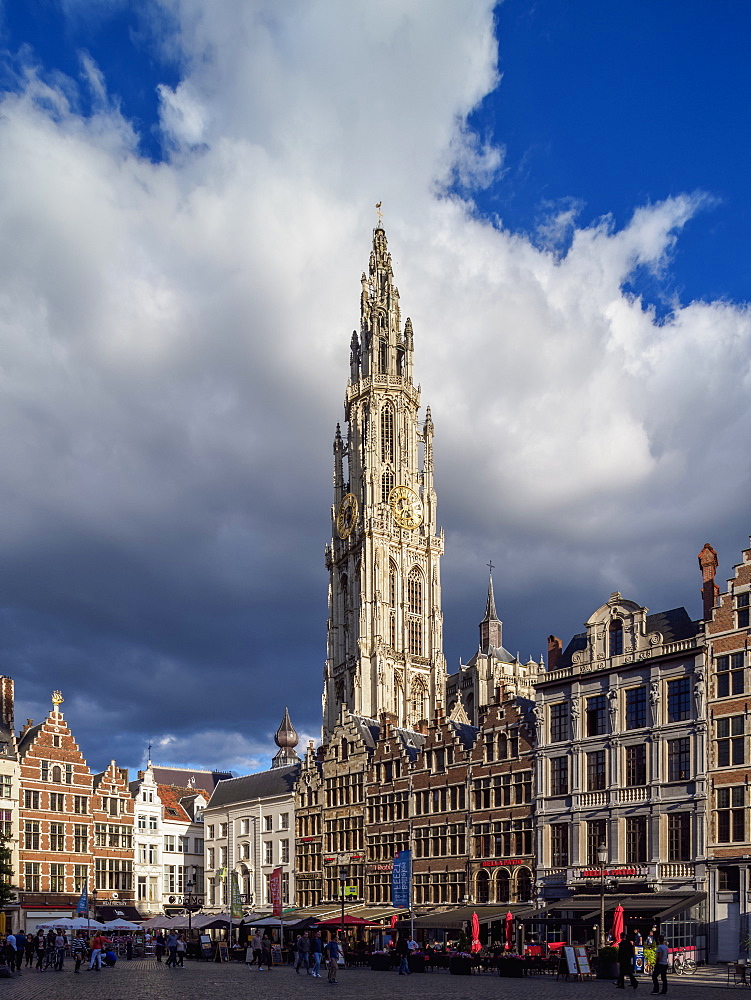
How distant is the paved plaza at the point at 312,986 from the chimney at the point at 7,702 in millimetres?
40723

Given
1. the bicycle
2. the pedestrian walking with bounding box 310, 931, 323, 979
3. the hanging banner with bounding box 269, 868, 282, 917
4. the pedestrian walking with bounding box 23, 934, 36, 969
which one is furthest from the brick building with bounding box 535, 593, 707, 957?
the hanging banner with bounding box 269, 868, 282, 917

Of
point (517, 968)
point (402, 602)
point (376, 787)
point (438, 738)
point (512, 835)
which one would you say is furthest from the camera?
point (402, 602)

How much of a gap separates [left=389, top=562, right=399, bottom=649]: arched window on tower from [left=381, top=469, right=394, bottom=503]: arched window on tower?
7.80 meters

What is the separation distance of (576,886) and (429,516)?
3246 inches

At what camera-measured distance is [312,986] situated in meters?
38.1

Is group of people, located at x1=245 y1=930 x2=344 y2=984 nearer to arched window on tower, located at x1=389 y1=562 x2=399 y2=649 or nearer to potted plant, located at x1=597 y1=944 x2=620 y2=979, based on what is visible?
potted plant, located at x1=597 y1=944 x2=620 y2=979

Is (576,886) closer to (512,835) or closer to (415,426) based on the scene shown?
(512,835)

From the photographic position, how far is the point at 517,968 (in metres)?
44.0

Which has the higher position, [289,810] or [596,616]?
[596,616]

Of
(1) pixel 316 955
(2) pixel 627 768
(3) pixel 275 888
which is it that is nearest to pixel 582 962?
(1) pixel 316 955

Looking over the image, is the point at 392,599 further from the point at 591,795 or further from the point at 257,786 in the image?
the point at 591,795

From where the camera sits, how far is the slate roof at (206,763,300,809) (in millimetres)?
87312

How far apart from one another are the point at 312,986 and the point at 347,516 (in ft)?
325

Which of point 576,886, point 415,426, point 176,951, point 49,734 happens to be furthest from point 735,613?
point 415,426
